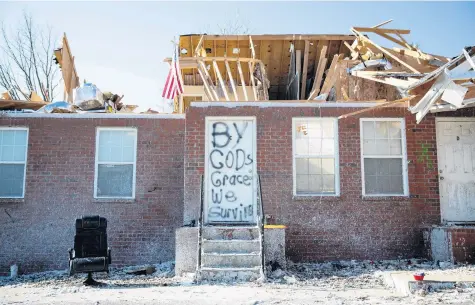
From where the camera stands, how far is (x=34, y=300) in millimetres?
6656

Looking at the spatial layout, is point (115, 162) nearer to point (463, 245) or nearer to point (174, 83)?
point (174, 83)

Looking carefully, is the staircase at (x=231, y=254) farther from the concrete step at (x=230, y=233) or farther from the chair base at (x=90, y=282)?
the chair base at (x=90, y=282)

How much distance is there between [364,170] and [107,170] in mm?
5569

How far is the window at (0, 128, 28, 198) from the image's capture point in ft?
33.7

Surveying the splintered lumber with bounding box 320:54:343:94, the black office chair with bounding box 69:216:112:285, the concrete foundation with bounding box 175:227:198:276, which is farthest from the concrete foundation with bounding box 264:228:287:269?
the splintered lumber with bounding box 320:54:343:94

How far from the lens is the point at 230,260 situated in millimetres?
8109

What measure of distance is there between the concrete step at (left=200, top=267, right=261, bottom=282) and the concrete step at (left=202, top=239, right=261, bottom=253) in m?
0.51

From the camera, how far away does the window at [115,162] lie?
10305mm

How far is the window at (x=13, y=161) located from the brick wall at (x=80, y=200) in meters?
0.18

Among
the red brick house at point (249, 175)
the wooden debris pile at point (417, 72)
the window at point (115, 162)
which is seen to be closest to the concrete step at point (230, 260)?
the red brick house at point (249, 175)

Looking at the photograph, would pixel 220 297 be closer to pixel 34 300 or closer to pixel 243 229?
pixel 243 229

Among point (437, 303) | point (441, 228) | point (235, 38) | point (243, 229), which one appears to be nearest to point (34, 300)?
point (243, 229)

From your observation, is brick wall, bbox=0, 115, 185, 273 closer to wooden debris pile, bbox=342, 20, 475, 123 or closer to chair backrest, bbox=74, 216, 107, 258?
chair backrest, bbox=74, 216, 107, 258

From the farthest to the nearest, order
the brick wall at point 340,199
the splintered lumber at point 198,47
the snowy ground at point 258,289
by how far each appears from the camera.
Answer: the splintered lumber at point 198,47, the brick wall at point 340,199, the snowy ground at point 258,289
